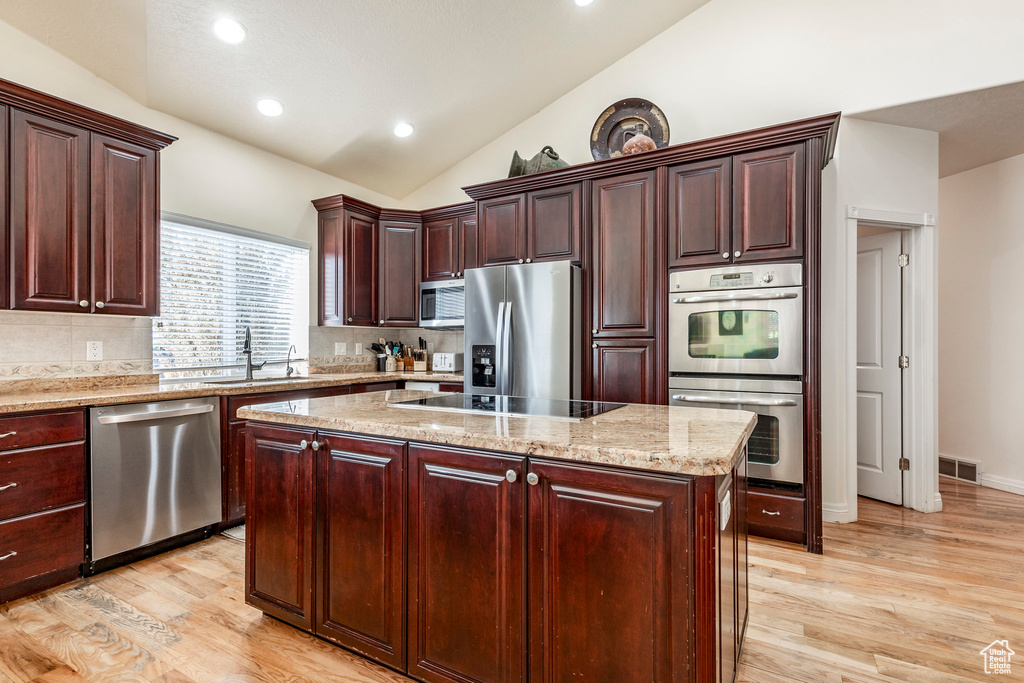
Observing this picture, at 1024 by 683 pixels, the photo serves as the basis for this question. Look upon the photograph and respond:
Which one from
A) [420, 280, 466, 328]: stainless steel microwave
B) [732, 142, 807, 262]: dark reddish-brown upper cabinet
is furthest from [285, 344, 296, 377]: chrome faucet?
[732, 142, 807, 262]: dark reddish-brown upper cabinet

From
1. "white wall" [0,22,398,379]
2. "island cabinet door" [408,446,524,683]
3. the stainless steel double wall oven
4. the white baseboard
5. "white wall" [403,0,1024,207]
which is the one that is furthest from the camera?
the white baseboard

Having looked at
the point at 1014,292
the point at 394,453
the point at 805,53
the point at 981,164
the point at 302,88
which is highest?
the point at 805,53

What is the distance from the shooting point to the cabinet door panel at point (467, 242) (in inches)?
170

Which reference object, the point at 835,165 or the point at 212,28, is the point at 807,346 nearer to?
the point at 835,165

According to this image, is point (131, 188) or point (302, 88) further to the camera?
point (302, 88)

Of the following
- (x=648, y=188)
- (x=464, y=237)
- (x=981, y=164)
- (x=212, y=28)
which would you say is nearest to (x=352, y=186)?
(x=464, y=237)

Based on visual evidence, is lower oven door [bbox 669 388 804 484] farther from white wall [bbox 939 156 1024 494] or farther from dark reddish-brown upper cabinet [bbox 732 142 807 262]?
white wall [bbox 939 156 1024 494]

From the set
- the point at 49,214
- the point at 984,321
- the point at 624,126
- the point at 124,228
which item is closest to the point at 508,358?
the point at 624,126

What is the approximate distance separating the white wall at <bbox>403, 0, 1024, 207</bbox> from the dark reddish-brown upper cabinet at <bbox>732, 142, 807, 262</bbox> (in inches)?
34.1

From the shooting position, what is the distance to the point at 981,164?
4.00 m

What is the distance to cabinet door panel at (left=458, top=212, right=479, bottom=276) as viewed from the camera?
432 centimetres

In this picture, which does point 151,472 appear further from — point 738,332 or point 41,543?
point 738,332

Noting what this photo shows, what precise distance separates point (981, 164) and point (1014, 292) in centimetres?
107

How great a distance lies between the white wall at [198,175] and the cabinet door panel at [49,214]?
0.34m
